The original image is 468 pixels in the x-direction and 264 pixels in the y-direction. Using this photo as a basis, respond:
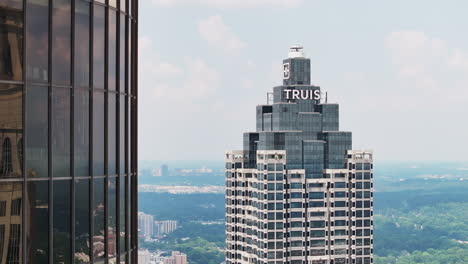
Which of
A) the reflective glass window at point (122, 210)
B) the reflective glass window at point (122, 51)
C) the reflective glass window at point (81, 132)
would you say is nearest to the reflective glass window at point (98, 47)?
the reflective glass window at point (81, 132)

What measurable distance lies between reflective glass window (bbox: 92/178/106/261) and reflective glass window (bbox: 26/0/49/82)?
3.55m

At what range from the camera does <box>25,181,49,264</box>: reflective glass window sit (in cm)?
2233

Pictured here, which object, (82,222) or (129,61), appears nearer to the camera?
(82,222)

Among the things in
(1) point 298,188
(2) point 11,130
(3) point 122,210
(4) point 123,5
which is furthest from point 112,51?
(1) point 298,188

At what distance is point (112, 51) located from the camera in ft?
83.3

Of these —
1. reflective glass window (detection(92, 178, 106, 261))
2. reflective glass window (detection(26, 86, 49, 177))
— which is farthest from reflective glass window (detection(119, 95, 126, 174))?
reflective glass window (detection(26, 86, 49, 177))

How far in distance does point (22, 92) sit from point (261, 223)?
138348 millimetres

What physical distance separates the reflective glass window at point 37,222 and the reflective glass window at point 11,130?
2.14 ft

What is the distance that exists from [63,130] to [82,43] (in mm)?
2417

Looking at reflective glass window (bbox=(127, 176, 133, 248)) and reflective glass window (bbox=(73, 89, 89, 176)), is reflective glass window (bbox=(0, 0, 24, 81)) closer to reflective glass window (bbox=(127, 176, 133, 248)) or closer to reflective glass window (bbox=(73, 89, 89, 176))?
reflective glass window (bbox=(73, 89, 89, 176))

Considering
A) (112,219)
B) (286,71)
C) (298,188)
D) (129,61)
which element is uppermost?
(286,71)

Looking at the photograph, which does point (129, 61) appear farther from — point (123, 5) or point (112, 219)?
point (112, 219)

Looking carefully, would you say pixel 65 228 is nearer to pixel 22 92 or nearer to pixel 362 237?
pixel 22 92

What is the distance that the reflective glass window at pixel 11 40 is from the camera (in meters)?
21.8
